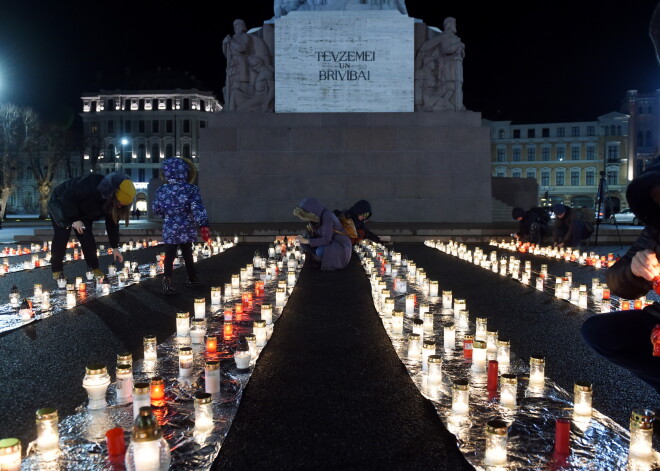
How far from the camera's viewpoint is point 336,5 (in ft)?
67.8

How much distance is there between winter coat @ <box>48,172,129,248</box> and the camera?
7.77 metres

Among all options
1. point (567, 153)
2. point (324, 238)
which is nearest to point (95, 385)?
point (324, 238)

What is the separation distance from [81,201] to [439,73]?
1492 cm

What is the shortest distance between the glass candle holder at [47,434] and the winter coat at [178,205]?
4891 mm

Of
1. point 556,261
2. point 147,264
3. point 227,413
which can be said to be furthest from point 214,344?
point 556,261

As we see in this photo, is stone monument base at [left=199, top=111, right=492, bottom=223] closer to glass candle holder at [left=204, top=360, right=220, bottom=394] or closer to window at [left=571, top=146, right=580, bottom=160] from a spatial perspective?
glass candle holder at [left=204, top=360, right=220, bottom=394]

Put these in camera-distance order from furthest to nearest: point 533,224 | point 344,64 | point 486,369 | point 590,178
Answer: point 590,178
point 344,64
point 533,224
point 486,369

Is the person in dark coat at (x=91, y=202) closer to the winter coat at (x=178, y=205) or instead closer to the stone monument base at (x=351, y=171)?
the winter coat at (x=178, y=205)

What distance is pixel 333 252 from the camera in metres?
9.63

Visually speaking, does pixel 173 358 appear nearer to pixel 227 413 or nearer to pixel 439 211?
pixel 227 413

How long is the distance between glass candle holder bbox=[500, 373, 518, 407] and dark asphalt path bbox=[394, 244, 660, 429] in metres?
0.50

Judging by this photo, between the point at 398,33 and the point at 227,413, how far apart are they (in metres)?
18.3

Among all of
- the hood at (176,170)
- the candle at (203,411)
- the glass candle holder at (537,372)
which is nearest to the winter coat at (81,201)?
the hood at (176,170)

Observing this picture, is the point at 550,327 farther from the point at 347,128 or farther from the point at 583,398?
the point at 347,128
